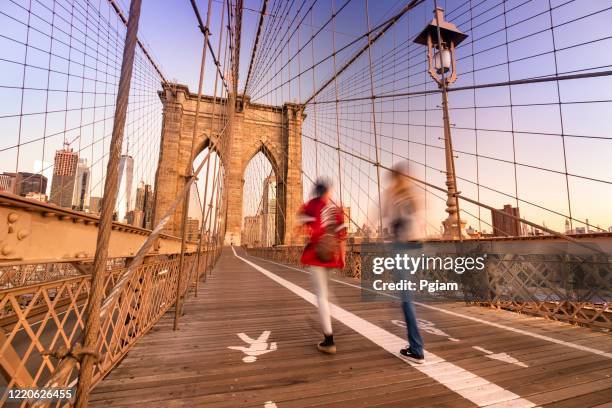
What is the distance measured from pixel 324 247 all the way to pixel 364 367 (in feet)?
3.18

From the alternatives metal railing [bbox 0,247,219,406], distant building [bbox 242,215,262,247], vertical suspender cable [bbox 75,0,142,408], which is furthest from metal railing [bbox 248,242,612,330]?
distant building [bbox 242,215,262,247]

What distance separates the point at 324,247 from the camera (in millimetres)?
2555

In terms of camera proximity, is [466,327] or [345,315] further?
[345,315]

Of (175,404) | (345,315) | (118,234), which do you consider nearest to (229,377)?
(175,404)

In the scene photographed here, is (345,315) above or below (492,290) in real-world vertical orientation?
below

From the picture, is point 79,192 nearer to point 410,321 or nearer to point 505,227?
point 410,321

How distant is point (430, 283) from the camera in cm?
557

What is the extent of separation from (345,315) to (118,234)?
2992 millimetres

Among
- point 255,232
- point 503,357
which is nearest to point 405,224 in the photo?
point 503,357

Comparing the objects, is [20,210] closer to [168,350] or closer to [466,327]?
[168,350]

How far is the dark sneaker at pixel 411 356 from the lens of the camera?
2.25 meters

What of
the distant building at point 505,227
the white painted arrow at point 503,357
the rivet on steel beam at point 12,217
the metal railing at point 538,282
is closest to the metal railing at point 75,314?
the rivet on steel beam at point 12,217

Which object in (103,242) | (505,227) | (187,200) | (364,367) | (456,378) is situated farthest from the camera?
(505,227)

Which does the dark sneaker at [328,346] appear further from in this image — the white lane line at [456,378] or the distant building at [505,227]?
the distant building at [505,227]
